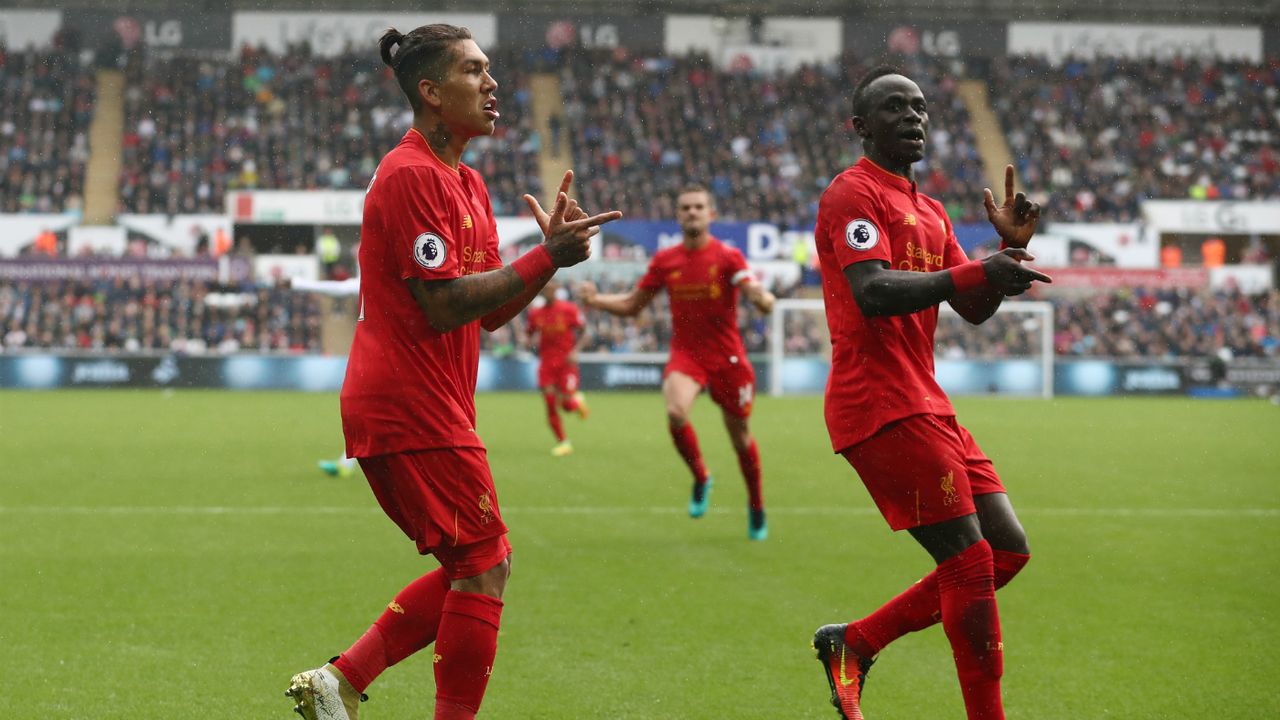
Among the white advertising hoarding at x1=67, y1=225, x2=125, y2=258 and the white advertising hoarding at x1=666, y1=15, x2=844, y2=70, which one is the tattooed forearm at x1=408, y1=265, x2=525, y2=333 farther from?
the white advertising hoarding at x1=666, y1=15, x2=844, y2=70

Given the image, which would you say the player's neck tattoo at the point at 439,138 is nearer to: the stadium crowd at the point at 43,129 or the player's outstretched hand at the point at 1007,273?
the player's outstretched hand at the point at 1007,273

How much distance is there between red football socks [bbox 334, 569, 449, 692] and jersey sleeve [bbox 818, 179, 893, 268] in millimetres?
1624

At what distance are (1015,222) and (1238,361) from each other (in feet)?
100

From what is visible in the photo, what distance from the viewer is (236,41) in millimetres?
46125

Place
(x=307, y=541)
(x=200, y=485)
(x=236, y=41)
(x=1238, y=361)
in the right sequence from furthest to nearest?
(x=236, y=41), (x=1238, y=361), (x=200, y=485), (x=307, y=541)

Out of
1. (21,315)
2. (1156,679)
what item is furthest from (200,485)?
(21,315)

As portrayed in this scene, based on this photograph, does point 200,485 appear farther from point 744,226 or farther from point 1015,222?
point 744,226

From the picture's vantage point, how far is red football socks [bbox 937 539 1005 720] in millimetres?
4320

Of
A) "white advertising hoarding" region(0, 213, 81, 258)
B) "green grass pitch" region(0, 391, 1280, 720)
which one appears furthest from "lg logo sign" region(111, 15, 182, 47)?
"green grass pitch" region(0, 391, 1280, 720)

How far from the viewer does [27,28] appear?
147ft

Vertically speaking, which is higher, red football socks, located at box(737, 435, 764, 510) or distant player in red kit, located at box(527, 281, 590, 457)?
distant player in red kit, located at box(527, 281, 590, 457)

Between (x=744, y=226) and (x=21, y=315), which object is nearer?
(x=21, y=315)

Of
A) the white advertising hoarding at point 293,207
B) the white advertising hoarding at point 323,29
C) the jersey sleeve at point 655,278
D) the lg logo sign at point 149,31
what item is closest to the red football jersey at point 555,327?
the jersey sleeve at point 655,278

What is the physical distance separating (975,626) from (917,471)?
0.51m
